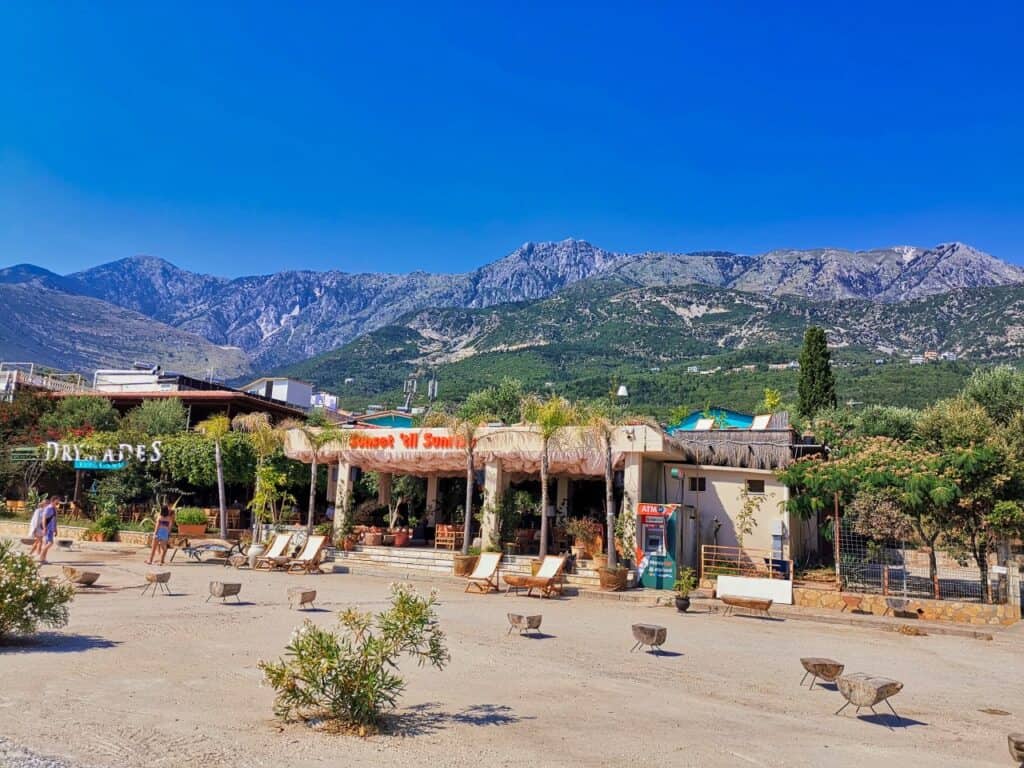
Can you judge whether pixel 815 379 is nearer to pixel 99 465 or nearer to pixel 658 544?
pixel 658 544

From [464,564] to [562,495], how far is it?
6.57m

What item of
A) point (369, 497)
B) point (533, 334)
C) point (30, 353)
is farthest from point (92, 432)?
point (30, 353)

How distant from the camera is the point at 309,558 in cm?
2091

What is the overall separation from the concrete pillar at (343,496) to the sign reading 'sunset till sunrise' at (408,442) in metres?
1.12

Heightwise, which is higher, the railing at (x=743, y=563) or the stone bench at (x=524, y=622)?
the railing at (x=743, y=563)

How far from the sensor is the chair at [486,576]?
1762 centimetres

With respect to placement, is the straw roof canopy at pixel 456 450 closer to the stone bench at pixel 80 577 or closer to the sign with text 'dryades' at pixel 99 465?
the sign with text 'dryades' at pixel 99 465

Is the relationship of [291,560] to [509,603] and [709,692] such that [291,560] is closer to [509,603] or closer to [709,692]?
[509,603]

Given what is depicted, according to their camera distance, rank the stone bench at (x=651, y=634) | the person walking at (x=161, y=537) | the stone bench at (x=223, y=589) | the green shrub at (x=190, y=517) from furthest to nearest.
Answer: the green shrub at (x=190, y=517) < the person walking at (x=161, y=537) < the stone bench at (x=223, y=589) < the stone bench at (x=651, y=634)

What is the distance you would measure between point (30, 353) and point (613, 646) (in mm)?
201758

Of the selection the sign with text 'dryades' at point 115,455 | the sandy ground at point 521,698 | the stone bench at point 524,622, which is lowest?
the sandy ground at point 521,698

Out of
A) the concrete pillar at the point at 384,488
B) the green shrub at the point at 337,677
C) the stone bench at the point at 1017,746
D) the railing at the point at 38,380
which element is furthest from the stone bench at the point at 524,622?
Result: the railing at the point at 38,380

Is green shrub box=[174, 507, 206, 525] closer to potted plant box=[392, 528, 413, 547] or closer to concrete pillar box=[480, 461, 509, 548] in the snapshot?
potted plant box=[392, 528, 413, 547]

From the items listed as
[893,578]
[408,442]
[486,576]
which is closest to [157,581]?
[486,576]
